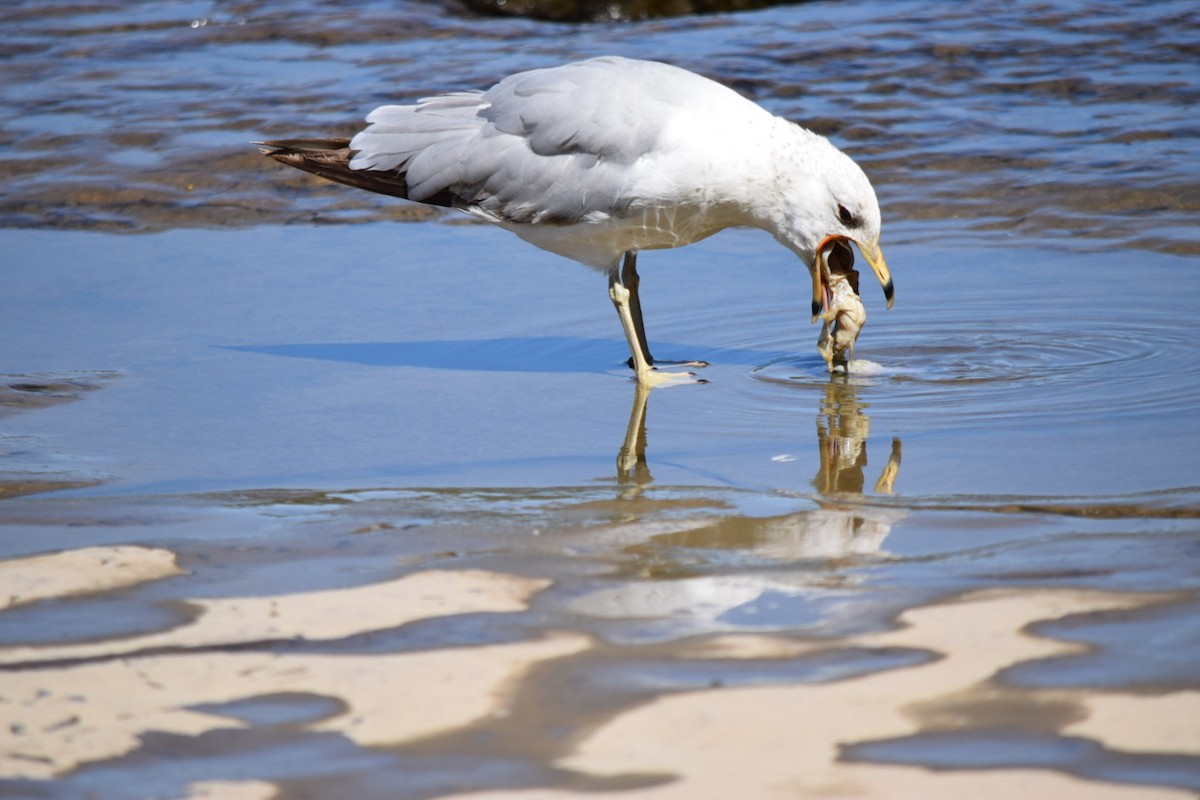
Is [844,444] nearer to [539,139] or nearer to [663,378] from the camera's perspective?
[663,378]

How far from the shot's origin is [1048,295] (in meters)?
6.60

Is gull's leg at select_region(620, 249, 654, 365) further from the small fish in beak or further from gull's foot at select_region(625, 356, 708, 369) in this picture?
the small fish in beak

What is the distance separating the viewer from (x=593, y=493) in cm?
443

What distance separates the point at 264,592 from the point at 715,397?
236cm

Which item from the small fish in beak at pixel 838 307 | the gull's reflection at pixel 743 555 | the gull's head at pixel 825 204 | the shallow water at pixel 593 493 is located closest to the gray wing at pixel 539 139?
the gull's head at pixel 825 204

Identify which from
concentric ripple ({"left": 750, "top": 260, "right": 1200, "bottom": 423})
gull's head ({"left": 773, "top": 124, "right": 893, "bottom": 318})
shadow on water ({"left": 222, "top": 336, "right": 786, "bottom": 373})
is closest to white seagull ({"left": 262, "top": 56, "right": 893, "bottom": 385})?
gull's head ({"left": 773, "top": 124, "right": 893, "bottom": 318})

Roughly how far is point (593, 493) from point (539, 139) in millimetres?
2134

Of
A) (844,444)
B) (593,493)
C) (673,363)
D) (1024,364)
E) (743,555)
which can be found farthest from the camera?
(673,363)

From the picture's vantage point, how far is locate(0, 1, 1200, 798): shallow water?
2762 millimetres

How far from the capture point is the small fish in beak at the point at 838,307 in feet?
18.8

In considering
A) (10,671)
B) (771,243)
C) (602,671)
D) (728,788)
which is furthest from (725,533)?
(771,243)

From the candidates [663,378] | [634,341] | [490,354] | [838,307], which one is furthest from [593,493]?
[490,354]

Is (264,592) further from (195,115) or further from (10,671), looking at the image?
(195,115)

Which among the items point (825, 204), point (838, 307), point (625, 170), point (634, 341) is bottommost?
point (634, 341)
